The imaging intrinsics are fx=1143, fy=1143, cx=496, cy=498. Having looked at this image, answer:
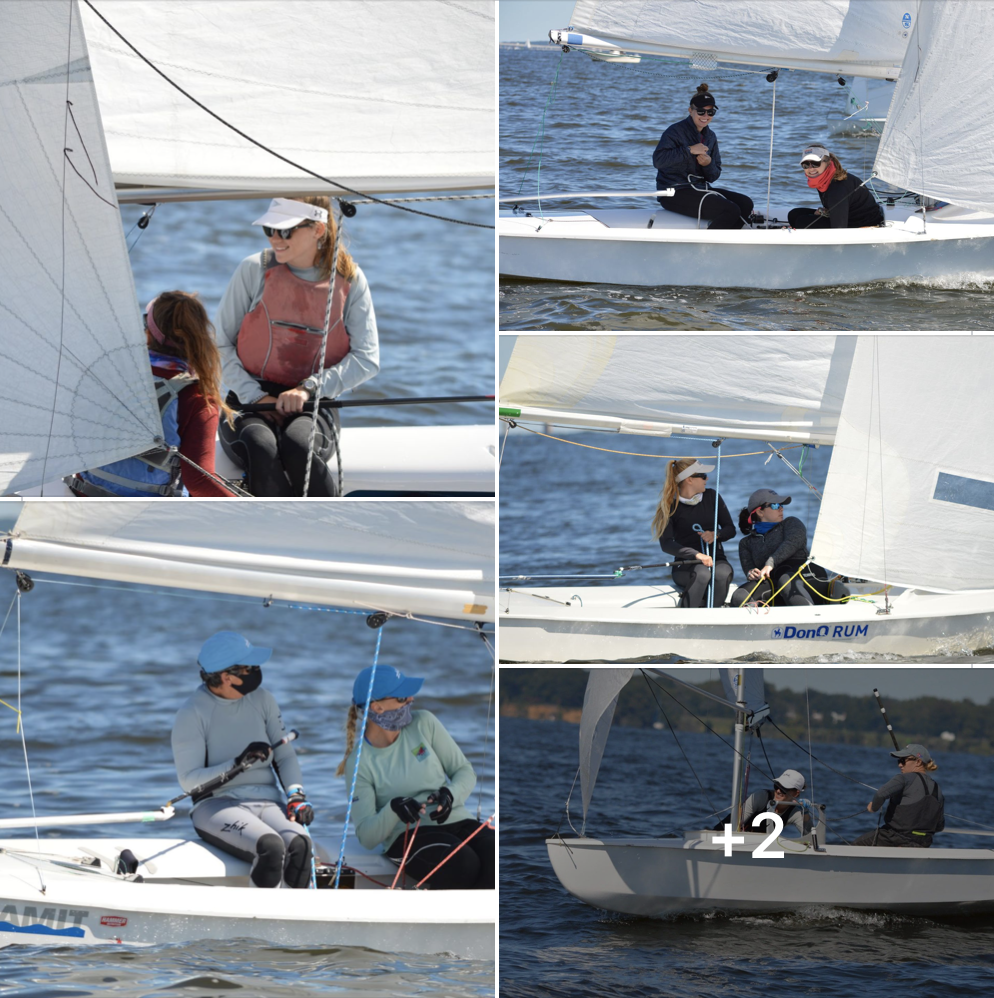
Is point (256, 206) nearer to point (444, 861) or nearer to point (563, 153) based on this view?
point (563, 153)

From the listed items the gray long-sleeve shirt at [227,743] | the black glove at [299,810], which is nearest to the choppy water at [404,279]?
the gray long-sleeve shirt at [227,743]

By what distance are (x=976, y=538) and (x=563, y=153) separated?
20.3ft

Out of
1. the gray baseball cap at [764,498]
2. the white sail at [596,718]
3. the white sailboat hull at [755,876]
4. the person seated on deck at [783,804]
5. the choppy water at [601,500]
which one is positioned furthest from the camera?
the choppy water at [601,500]

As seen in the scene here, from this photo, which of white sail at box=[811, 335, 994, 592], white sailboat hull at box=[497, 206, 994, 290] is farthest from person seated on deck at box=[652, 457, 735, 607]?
white sailboat hull at box=[497, 206, 994, 290]

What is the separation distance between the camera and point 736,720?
6.19 metres

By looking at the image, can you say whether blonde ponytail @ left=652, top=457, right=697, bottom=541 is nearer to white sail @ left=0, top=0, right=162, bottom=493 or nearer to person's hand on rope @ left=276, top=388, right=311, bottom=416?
person's hand on rope @ left=276, top=388, right=311, bottom=416

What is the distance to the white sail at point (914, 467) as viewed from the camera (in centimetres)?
570

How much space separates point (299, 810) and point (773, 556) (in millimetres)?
2944

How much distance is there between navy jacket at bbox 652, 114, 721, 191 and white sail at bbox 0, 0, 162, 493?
418 centimetres

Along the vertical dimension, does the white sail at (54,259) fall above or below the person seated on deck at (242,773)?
above

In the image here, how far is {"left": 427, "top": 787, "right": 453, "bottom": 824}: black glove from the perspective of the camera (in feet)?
13.5

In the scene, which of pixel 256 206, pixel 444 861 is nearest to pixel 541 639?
pixel 444 861

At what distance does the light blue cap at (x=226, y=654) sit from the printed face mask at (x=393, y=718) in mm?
465

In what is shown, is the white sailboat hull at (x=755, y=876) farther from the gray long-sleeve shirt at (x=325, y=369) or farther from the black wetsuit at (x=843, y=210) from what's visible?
the black wetsuit at (x=843, y=210)
